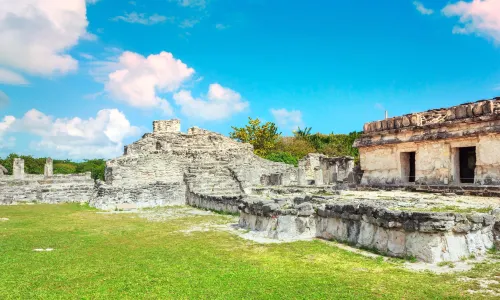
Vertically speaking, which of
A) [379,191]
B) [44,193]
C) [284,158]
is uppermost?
[284,158]

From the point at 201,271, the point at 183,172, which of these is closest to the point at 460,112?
the point at 201,271

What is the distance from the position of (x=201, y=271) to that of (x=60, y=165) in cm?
4770

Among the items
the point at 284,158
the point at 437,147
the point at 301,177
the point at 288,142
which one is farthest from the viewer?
the point at 288,142

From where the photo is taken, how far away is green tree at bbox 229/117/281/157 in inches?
1646

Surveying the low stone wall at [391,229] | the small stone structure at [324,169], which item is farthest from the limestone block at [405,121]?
the small stone structure at [324,169]

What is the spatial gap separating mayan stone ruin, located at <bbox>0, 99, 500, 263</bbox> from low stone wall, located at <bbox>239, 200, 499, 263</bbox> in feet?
0.05

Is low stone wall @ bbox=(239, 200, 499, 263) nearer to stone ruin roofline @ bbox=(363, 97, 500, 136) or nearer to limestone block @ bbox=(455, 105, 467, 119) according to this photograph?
stone ruin roofline @ bbox=(363, 97, 500, 136)

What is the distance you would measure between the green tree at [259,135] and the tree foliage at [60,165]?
48.1 feet

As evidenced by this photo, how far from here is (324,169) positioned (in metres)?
25.2

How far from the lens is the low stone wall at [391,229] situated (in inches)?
221

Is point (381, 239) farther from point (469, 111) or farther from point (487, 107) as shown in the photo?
point (469, 111)

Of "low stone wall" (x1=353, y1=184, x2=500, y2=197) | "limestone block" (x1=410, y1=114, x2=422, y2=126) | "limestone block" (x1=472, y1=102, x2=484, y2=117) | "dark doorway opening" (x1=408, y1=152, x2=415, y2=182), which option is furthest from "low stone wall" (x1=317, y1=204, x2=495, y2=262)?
"dark doorway opening" (x1=408, y1=152, x2=415, y2=182)

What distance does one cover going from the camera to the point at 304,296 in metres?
4.48

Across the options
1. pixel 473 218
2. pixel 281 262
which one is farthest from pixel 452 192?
pixel 281 262
